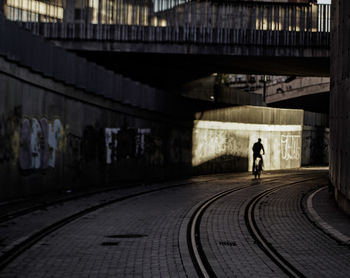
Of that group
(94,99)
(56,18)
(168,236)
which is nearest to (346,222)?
(168,236)

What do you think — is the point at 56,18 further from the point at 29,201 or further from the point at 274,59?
the point at 29,201

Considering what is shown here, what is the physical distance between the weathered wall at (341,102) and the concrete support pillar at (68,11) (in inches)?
603

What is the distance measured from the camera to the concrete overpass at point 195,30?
28.8 m

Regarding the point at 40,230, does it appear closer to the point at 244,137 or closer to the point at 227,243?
the point at 227,243

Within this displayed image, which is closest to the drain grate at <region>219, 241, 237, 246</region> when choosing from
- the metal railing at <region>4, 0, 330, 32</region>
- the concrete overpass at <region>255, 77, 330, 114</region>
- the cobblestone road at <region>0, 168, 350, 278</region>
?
the cobblestone road at <region>0, 168, 350, 278</region>

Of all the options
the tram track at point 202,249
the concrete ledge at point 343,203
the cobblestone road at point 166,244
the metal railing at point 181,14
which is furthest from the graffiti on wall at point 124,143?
the concrete ledge at point 343,203

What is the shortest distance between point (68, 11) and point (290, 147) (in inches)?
644

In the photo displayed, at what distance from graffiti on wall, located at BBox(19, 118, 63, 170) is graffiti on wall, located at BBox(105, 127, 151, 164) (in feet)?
13.1

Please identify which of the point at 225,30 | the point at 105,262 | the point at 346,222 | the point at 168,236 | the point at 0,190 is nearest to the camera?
the point at 105,262

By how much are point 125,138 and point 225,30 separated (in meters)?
8.19

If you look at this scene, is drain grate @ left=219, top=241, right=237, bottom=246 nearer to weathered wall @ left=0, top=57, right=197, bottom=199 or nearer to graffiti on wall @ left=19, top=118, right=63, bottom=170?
weathered wall @ left=0, top=57, right=197, bottom=199

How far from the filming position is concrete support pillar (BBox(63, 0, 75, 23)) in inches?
1153

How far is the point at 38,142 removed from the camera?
673 inches

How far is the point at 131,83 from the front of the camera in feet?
82.1
